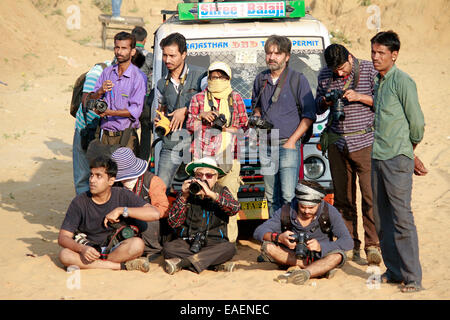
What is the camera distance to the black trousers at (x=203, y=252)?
260 inches

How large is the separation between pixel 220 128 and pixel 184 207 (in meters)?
0.92

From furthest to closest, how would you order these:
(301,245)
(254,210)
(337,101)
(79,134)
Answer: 1. (79,134)
2. (254,210)
3. (337,101)
4. (301,245)

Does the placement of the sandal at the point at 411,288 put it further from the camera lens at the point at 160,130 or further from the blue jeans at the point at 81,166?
the blue jeans at the point at 81,166

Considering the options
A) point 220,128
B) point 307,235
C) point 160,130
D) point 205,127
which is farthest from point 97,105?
point 307,235

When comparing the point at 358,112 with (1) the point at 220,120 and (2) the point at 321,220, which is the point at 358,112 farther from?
(1) the point at 220,120

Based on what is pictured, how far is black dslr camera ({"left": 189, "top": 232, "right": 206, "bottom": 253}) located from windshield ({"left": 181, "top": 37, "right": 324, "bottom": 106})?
87.1 inches

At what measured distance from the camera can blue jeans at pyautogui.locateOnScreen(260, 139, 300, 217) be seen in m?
6.86

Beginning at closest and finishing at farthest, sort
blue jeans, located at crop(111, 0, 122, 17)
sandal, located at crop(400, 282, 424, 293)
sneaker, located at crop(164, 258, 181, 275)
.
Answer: sandal, located at crop(400, 282, 424, 293) < sneaker, located at crop(164, 258, 181, 275) < blue jeans, located at crop(111, 0, 122, 17)

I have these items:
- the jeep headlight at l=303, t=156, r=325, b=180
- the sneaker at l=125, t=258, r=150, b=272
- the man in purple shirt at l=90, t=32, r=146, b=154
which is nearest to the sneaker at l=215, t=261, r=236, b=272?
the sneaker at l=125, t=258, r=150, b=272

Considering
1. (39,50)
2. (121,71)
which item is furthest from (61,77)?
(121,71)

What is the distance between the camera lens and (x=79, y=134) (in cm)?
817

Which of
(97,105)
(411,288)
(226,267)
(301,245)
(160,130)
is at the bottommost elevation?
(226,267)

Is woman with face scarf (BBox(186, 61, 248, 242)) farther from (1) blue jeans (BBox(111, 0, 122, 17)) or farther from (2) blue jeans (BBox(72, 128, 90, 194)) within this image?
(1) blue jeans (BBox(111, 0, 122, 17))

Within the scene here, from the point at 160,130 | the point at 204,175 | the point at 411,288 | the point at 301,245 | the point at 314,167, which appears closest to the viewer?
the point at 411,288
